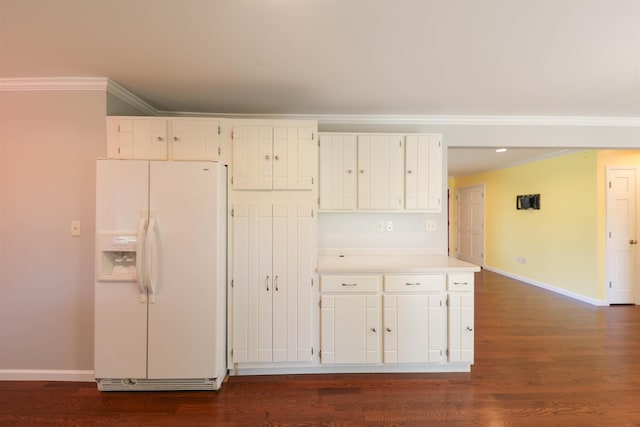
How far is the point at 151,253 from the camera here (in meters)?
2.15

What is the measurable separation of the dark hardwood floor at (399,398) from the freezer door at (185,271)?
0.29m

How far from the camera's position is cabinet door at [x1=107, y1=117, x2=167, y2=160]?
94.0 inches

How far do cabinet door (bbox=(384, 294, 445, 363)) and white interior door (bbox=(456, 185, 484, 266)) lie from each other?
5457 mm

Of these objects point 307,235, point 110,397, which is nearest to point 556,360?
point 307,235

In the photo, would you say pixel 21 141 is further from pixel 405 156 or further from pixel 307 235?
pixel 405 156

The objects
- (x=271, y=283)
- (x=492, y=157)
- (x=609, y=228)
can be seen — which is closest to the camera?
(x=271, y=283)

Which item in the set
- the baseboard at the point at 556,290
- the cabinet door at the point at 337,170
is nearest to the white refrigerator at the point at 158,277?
the cabinet door at the point at 337,170

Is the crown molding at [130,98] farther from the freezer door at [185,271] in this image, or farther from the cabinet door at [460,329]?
the cabinet door at [460,329]

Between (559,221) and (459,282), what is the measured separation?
379cm

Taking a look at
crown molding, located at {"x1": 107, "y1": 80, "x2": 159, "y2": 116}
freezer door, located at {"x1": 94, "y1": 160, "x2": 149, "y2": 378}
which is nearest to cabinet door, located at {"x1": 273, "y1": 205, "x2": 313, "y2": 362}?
freezer door, located at {"x1": 94, "y1": 160, "x2": 149, "y2": 378}

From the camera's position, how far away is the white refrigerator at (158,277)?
218 cm

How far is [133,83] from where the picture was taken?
2.41 metres

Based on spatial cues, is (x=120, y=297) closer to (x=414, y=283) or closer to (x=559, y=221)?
(x=414, y=283)

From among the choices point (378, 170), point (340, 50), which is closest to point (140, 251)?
point (340, 50)
